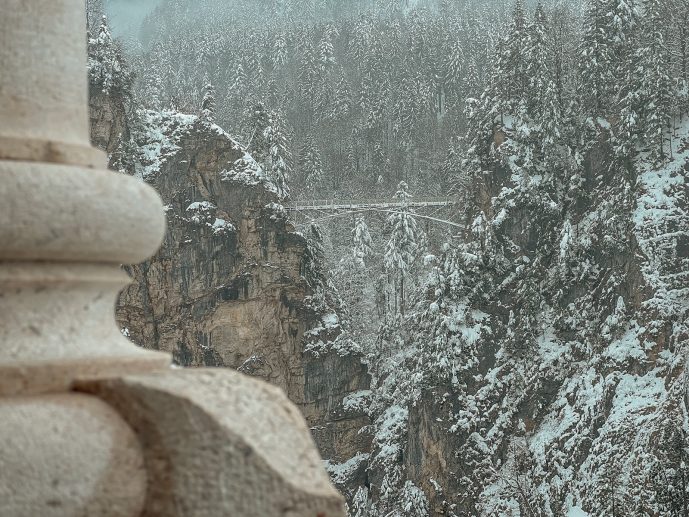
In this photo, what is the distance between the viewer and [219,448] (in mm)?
1632

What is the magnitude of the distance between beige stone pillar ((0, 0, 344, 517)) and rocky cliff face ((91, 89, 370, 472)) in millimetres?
36378

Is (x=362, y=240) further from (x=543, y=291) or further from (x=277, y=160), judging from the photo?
(x=543, y=291)

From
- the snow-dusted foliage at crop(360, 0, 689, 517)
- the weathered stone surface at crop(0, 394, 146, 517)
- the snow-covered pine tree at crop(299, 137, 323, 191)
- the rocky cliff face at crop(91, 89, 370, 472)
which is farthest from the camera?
the snow-covered pine tree at crop(299, 137, 323, 191)

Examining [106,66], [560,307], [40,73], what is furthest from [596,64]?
[40,73]

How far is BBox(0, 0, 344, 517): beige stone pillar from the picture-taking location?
1.62 meters

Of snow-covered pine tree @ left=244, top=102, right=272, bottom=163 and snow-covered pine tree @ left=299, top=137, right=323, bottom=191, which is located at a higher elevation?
snow-covered pine tree @ left=244, top=102, right=272, bottom=163

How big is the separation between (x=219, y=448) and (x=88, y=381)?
11.8 inches

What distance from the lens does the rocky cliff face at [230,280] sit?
125ft

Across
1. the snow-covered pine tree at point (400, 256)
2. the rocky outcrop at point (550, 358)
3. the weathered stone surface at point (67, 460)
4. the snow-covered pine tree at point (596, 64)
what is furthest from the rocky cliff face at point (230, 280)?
the weathered stone surface at point (67, 460)

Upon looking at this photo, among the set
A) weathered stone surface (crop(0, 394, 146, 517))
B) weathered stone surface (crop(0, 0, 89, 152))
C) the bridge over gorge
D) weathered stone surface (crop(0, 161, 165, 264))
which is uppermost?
weathered stone surface (crop(0, 0, 89, 152))

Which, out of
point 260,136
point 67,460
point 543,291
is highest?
point 67,460

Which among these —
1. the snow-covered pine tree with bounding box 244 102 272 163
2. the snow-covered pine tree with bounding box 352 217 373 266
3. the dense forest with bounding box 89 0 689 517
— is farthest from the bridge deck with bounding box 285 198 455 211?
the snow-covered pine tree with bounding box 244 102 272 163

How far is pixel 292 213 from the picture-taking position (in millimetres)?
51469

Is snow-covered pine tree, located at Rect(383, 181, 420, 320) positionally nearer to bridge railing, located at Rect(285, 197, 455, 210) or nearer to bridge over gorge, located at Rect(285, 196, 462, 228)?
bridge over gorge, located at Rect(285, 196, 462, 228)
